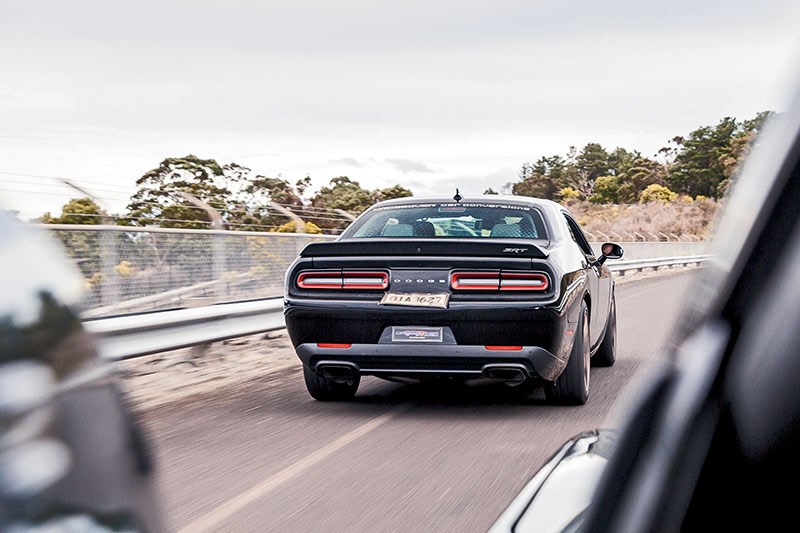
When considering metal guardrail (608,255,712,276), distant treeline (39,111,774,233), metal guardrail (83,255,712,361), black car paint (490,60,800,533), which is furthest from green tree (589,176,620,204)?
black car paint (490,60,800,533)

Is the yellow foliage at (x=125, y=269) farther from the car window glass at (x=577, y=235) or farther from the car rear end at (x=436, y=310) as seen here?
the car window glass at (x=577, y=235)

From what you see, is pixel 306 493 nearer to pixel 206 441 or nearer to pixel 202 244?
pixel 206 441

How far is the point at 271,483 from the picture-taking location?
526 centimetres

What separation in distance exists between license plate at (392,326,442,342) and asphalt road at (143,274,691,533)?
0.56 m

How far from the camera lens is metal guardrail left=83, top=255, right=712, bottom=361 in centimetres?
752

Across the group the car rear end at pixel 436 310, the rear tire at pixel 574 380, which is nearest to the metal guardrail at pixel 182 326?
the car rear end at pixel 436 310

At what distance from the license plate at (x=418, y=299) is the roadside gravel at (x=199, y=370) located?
2.06 metres

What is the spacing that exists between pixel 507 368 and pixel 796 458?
6066 mm

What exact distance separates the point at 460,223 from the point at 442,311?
51.2 inches

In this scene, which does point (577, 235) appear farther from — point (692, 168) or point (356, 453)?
point (692, 168)

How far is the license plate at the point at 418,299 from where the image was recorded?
6871 millimetres

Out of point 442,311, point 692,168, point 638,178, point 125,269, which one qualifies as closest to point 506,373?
point 442,311

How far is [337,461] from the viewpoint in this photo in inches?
226

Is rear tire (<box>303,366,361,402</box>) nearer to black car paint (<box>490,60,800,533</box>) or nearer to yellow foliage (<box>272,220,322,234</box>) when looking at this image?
black car paint (<box>490,60,800,533</box>)
